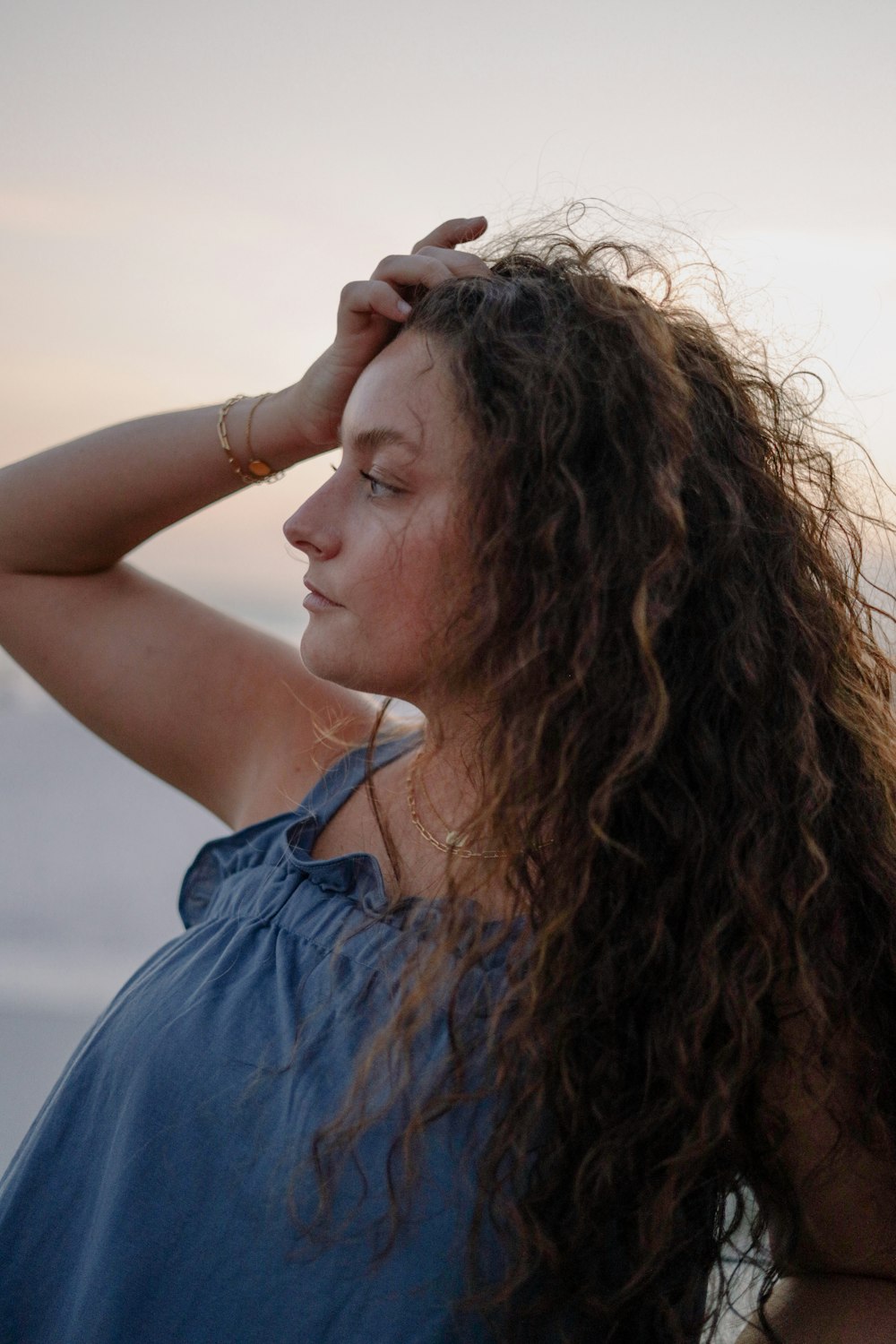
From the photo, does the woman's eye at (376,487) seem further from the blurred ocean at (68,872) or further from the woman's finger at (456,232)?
the blurred ocean at (68,872)

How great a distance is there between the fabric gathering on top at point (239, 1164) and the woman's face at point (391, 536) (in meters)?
0.21

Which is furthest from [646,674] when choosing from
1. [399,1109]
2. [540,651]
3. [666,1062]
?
[399,1109]

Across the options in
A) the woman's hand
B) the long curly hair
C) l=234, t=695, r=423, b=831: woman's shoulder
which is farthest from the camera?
l=234, t=695, r=423, b=831: woman's shoulder

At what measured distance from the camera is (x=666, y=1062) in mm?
833

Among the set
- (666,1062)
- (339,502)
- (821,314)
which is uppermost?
(821,314)

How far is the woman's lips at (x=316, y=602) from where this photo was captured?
1.00 metres

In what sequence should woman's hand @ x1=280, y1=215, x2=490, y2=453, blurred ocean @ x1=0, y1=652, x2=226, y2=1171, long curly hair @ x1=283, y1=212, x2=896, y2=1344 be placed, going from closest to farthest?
long curly hair @ x1=283, y1=212, x2=896, y2=1344 → woman's hand @ x1=280, y1=215, x2=490, y2=453 → blurred ocean @ x1=0, y1=652, x2=226, y2=1171

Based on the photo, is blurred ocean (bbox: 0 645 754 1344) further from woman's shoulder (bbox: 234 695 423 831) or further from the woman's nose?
the woman's nose

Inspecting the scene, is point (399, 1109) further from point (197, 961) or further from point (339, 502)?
point (339, 502)

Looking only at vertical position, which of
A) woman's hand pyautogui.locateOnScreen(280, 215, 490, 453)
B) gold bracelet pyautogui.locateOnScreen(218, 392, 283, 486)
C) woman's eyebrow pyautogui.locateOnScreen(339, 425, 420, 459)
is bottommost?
woman's eyebrow pyautogui.locateOnScreen(339, 425, 420, 459)

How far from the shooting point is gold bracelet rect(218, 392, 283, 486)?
48.7 inches

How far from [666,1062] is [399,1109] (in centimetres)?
22

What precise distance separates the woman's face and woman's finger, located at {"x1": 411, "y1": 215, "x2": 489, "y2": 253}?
158 millimetres

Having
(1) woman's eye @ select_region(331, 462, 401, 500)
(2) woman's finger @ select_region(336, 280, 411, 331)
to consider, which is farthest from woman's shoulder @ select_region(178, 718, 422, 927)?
(2) woman's finger @ select_region(336, 280, 411, 331)
